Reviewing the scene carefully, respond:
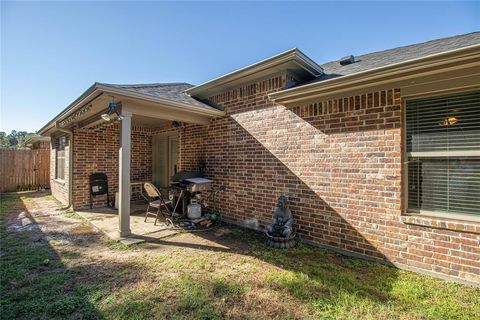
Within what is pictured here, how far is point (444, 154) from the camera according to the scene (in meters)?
3.07

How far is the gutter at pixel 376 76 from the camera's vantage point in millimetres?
2602

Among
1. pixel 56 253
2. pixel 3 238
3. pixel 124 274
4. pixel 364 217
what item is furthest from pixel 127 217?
pixel 364 217

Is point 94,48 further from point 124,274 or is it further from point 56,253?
point 124,274

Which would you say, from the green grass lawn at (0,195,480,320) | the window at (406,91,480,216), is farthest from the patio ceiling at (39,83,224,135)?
the window at (406,91,480,216)

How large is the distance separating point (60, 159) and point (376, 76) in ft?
36.6

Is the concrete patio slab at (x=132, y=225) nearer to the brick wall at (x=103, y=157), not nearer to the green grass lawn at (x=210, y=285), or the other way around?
the green grass lawn at (x=210, y=285)

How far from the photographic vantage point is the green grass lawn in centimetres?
233

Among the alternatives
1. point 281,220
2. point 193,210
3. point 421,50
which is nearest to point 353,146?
point 281,220

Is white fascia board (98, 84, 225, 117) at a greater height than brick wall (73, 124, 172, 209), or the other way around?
white fascia board (98, 84, 225, 117)

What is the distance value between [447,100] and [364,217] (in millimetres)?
2024

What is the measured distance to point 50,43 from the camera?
18.8ft

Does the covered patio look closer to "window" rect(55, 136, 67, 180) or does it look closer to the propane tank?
the propane tank

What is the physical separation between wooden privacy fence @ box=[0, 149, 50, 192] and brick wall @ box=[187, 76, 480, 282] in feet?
38.9

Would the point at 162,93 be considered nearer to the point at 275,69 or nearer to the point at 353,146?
the point at 275,69
